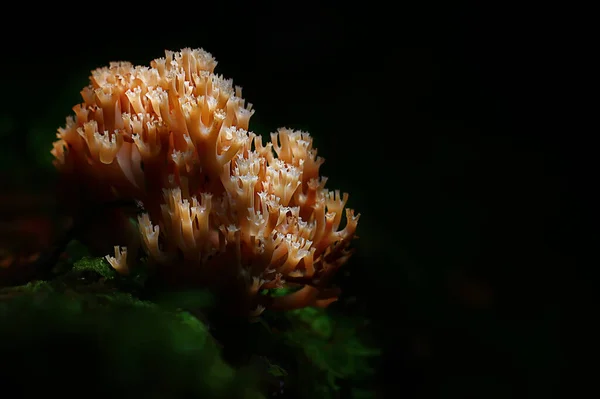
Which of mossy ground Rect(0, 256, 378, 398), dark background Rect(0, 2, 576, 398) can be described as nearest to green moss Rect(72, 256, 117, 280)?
mossy ground Rect(0, 256, 378, 398)

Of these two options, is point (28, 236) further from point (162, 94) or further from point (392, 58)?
point (392, 58)

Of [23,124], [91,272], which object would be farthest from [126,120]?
[23,124]

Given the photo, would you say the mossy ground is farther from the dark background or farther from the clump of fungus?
the dark background

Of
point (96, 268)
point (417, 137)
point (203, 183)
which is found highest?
point (417, 137)

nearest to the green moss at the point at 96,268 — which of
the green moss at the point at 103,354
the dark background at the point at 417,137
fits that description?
the green moss at the point at 103,354

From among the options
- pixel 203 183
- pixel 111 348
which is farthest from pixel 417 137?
pixel 111 348

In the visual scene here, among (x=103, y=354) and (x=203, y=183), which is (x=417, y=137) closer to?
(x=203, y=183)
